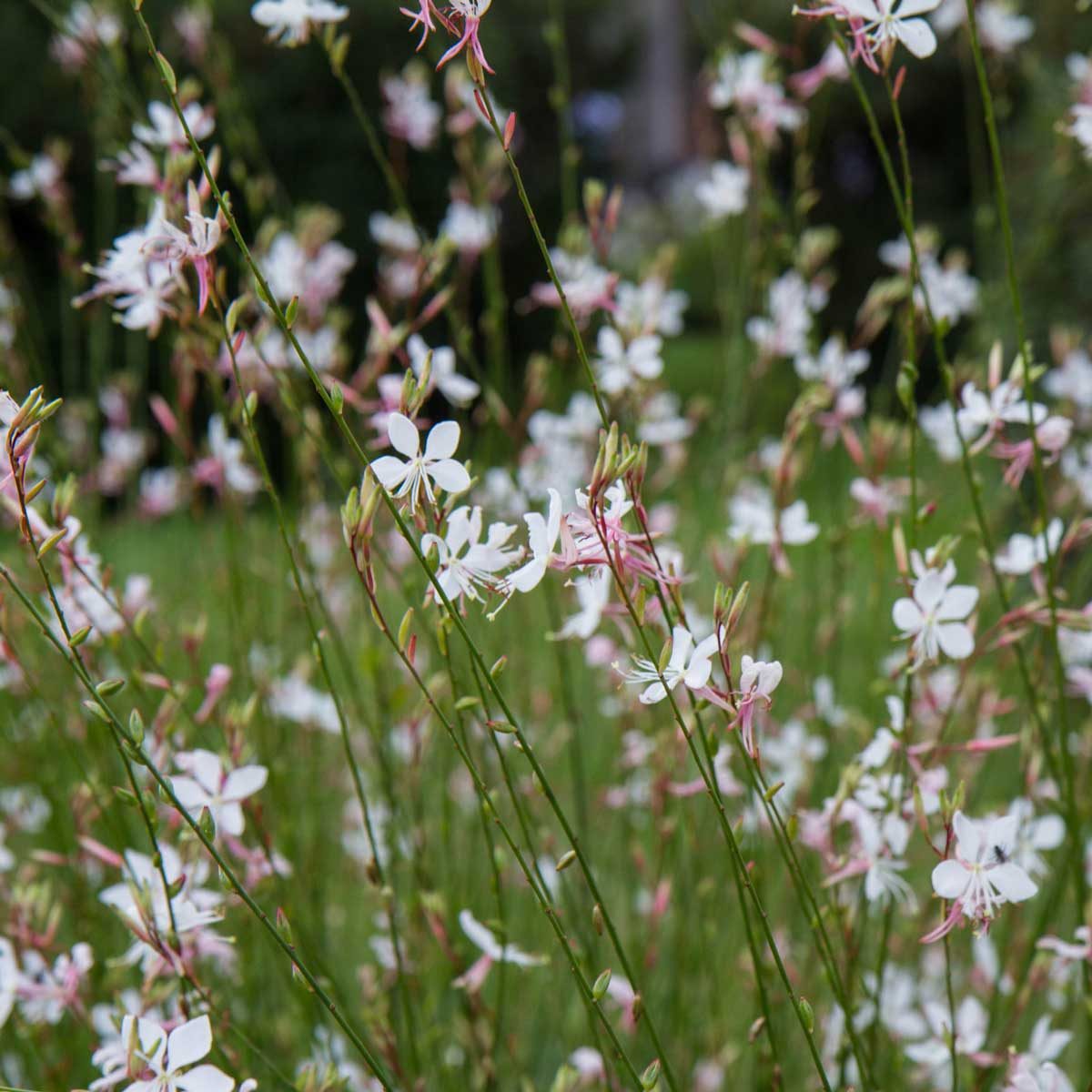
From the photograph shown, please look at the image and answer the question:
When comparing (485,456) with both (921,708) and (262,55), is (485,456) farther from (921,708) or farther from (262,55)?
(262,55)

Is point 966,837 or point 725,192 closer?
point 966,837

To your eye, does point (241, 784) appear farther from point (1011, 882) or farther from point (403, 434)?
point (1011, 882)

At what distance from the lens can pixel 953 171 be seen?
6828mm

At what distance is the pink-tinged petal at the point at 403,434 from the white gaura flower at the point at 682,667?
21cm

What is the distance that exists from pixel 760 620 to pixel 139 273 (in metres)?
0.78

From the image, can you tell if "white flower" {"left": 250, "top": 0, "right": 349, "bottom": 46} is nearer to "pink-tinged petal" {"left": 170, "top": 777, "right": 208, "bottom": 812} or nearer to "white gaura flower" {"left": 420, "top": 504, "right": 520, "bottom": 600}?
"white gaura flower" {"left": 420, "top": 504, "right": 520, "bottom": 600}

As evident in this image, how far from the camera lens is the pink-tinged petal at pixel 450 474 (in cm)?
84

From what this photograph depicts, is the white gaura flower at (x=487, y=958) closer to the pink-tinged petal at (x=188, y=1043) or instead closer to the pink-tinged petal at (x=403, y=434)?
the pink-tinged petal at (x=188, y=1043)

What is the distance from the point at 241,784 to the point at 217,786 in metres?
0.03

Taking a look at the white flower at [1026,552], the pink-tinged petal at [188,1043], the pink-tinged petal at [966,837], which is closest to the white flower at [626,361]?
the white flower at [1026,552]

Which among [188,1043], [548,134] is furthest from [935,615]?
[548,134]

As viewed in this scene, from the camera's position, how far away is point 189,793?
1095 millimetres

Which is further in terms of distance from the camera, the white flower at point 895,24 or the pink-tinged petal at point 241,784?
the pink-tinged petal at point 241,784

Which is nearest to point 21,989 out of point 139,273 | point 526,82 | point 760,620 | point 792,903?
point 139,273
